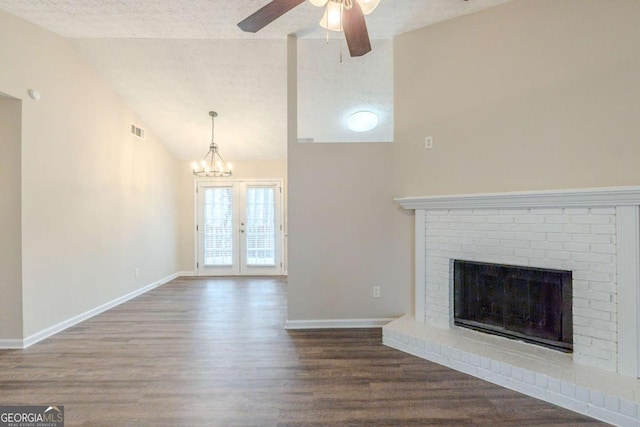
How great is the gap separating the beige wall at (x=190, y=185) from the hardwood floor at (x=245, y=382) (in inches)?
109

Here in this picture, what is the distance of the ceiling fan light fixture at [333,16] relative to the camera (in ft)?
5.51

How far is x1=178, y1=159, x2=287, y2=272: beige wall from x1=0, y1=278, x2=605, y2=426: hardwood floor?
2762 mm

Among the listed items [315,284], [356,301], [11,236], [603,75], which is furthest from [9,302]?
[603,75]

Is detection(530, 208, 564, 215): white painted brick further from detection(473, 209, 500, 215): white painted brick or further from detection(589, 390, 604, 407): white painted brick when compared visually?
detection(589, 390, 604, 407): white painted brick

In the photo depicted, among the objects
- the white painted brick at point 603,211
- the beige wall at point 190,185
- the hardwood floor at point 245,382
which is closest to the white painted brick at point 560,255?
the white painted brick at point 603,211

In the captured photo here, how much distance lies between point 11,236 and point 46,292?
68 cm

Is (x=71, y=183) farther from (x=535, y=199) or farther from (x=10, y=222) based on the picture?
(x=535, y=199)

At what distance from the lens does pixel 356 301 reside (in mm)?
3162

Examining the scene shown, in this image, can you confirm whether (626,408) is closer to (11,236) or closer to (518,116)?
(518,116)

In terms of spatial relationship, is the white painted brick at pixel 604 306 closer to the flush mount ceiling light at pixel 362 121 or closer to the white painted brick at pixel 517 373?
the white painted brick at pixel 517 373

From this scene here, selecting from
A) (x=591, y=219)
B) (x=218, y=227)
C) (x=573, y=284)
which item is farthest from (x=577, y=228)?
(x=218, y=227)

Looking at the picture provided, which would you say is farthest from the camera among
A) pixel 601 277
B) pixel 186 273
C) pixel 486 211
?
pixel 186 273

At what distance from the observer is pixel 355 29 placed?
5.86ft

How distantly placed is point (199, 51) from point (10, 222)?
Result: 2657mm
